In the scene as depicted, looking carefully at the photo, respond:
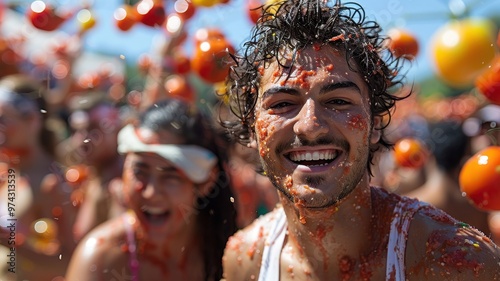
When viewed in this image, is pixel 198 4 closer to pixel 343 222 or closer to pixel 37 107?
pixel 343 222

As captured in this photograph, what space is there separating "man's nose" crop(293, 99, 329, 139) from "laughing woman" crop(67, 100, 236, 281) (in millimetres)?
1150

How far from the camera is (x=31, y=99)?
4.58m

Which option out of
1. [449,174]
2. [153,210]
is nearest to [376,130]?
[153,210]

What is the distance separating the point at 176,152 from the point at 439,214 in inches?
56.2

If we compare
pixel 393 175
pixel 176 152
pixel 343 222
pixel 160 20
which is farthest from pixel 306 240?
pixel 393 175

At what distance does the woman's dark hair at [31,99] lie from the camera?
4512 mm

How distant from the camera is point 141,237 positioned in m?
3.29

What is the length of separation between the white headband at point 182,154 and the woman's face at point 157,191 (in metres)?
0.03

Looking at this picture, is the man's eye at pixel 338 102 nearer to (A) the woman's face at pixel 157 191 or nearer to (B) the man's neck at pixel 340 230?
(B) the man's neck at pixel 340 230

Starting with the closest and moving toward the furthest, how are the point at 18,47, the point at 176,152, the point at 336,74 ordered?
the point at 336,74, the point at 176,152, the point at 18,47

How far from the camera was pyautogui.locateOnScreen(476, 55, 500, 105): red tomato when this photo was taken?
110 inches

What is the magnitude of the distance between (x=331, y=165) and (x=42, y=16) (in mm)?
1800

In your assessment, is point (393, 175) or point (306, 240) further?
point (393, 175)

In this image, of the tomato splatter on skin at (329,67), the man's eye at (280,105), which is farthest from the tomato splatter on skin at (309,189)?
the tomato splatter on skin at (329,67)
